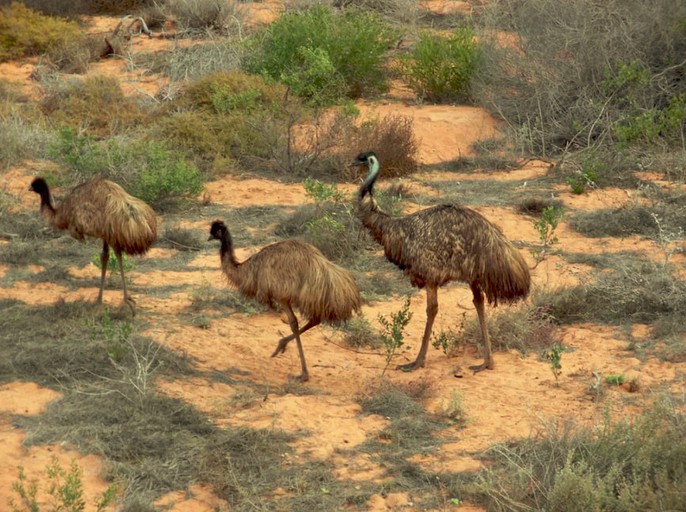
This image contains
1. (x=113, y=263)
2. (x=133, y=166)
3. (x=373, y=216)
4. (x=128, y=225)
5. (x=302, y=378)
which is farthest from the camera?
(x=133, y=166)

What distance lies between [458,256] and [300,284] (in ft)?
3.92

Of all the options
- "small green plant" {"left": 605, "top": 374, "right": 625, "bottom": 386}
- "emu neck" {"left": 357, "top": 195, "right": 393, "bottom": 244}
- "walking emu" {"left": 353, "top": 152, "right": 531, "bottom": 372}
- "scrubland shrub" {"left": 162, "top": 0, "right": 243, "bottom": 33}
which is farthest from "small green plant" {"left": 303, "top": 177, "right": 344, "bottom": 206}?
"scrubland shrub" {"left": 162, "top": 0, "right": 243, "bottom": 33}

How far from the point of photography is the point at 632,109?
1351 centimetres

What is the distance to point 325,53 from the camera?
14461 millimetres

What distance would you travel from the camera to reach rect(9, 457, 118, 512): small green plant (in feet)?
17.3

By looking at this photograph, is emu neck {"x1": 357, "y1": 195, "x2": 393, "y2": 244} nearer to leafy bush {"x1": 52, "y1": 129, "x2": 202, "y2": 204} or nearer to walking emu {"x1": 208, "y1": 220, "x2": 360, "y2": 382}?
walking emu {"x1": 208, "y1": 220, "x2": 360, "y2": 382}

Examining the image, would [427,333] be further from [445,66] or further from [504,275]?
[445,66]

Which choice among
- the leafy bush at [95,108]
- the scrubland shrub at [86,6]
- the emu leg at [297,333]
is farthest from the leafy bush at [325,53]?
the emu leg at [297,333]

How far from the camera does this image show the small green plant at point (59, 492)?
526cm

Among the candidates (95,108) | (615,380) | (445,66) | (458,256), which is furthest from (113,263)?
(445,66)

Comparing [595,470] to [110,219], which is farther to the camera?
[110,219]

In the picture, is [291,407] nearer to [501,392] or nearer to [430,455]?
[430,455]

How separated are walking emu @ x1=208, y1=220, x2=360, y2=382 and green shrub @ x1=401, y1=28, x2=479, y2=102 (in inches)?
346

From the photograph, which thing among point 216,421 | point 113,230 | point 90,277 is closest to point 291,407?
point 216,421
